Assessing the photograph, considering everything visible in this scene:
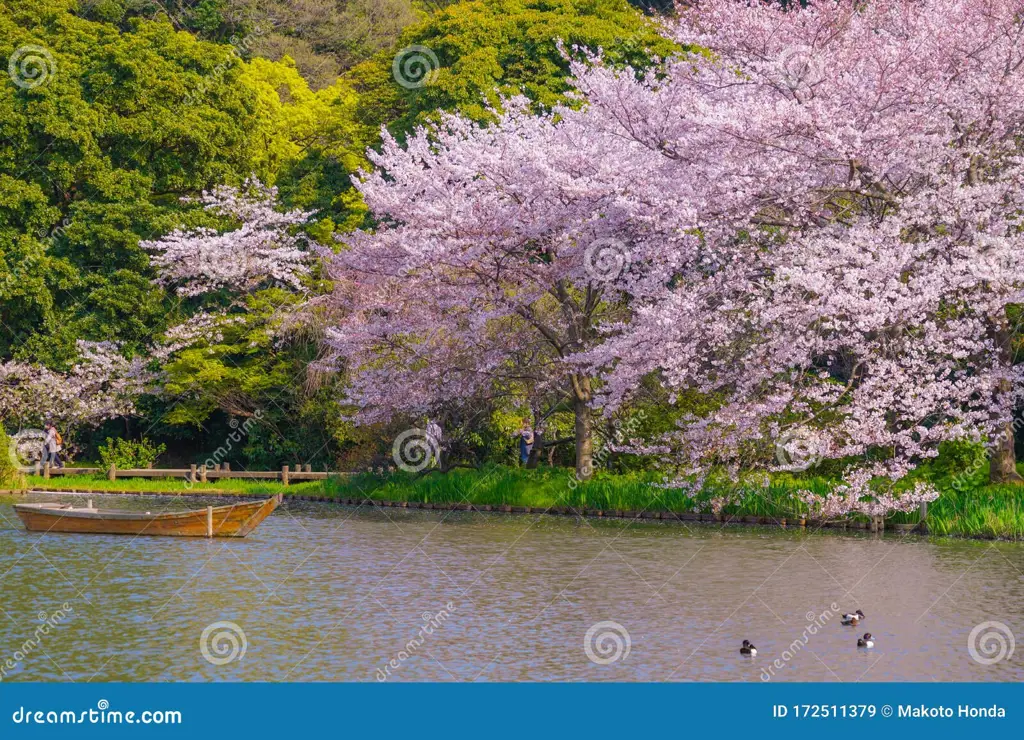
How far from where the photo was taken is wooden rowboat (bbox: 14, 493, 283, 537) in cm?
2911

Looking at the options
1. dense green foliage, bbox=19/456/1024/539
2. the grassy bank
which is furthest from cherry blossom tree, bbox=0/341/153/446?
dense green foliage, bbox=19/456/1024/539

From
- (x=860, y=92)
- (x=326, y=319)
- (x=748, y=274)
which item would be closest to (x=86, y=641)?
(x=748, y=274)

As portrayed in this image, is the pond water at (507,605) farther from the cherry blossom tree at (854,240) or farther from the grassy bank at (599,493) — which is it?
the cherry blossom tree at (854,240)

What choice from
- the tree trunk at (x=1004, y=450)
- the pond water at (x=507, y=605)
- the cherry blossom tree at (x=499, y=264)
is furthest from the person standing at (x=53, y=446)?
the tree trunk at (x=1004, y=450)

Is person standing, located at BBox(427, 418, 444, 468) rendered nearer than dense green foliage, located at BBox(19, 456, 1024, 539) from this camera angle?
No

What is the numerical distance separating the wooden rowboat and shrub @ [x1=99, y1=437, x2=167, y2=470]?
1650cm

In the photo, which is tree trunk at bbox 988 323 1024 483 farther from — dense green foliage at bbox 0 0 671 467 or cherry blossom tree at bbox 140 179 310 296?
cherry blossom tree at bbox 140 179 310 296

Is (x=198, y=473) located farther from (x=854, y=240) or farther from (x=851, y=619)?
(x=851, y=619)

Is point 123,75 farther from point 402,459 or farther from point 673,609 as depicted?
point 673,609

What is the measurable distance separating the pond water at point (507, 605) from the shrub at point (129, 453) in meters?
15.5

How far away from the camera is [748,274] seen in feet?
98.0

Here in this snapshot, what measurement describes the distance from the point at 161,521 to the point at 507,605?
1074 centimetres

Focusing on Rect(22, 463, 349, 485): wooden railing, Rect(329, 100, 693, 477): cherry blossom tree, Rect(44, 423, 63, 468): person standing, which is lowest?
Rect(22, 463, 349, 485): wooden railing

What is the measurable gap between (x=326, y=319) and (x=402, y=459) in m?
5.92
